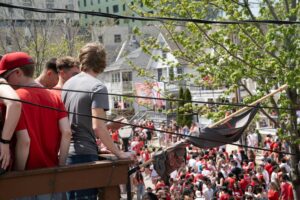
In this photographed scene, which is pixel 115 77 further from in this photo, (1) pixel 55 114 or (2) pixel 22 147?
(2) pixel 22 147

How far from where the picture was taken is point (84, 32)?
3934cm

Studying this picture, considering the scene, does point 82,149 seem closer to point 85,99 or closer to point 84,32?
point 85,99

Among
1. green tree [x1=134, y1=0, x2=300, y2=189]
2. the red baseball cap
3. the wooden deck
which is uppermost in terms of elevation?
green tree [x1=134, y1=0, x2=300, y2=189]

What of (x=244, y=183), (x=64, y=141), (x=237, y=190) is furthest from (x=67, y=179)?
(x=244, y=183)

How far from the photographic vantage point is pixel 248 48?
1250 centimetres

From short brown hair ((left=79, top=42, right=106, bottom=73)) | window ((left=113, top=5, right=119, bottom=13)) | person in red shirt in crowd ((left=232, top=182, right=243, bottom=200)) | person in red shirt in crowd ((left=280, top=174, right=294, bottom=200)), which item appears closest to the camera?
short brown hair ((left=79, top=42, right=106, bottom=73))

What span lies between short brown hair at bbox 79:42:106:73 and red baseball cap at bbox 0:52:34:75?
571 millimetres

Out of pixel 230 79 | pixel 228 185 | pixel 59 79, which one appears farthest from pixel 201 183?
pixel 59 79

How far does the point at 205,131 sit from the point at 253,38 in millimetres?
6456

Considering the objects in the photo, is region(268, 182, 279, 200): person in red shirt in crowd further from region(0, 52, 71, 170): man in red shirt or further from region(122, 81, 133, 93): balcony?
region(122, 81, 133, 93): balcony

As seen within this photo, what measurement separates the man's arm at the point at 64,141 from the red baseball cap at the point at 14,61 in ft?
1.57

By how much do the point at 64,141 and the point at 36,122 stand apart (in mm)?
229

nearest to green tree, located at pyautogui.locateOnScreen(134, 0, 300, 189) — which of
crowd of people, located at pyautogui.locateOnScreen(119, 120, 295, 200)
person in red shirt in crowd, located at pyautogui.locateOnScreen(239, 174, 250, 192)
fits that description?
crowd of people, located at pyautogui.locateOnScreen(119, 120, 295, 200)

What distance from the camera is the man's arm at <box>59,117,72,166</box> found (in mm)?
3967
